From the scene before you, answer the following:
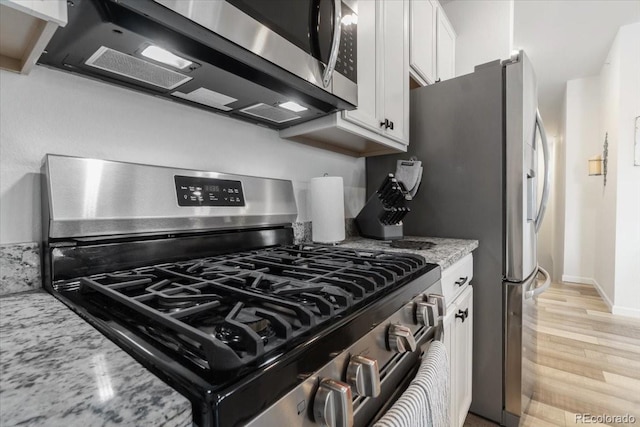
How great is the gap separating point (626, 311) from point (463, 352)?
2.74 m

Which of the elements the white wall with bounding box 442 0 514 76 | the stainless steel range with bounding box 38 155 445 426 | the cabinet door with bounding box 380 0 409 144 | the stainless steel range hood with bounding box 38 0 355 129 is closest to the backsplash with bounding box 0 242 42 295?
the stainless steel range with bounding box 38 155 445 426

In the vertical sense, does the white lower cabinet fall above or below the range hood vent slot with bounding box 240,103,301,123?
below

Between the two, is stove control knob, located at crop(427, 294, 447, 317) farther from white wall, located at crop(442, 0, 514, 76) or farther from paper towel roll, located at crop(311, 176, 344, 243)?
white wall, located at crop(442, 0, 514, 76)

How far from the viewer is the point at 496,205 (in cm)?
140

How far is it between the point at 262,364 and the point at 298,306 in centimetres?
11

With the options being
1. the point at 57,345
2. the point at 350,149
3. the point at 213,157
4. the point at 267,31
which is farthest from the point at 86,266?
the point at 350,149

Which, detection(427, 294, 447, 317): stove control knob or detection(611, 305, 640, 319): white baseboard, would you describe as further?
detection(611, 305, 640, 319): white baseboard

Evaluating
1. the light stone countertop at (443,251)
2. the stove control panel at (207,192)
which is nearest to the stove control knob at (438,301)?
the light stone countertop at (443,251)

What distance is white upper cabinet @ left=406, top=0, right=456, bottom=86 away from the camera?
1.66 meters

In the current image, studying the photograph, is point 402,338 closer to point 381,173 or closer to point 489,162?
point 489,162

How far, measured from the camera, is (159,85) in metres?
0.83

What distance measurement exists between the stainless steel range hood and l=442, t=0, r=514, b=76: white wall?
1715mm

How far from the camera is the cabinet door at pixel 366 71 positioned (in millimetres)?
1173

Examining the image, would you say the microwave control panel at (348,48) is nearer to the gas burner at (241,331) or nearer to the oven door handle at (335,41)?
the oven door handle at (335,41)
